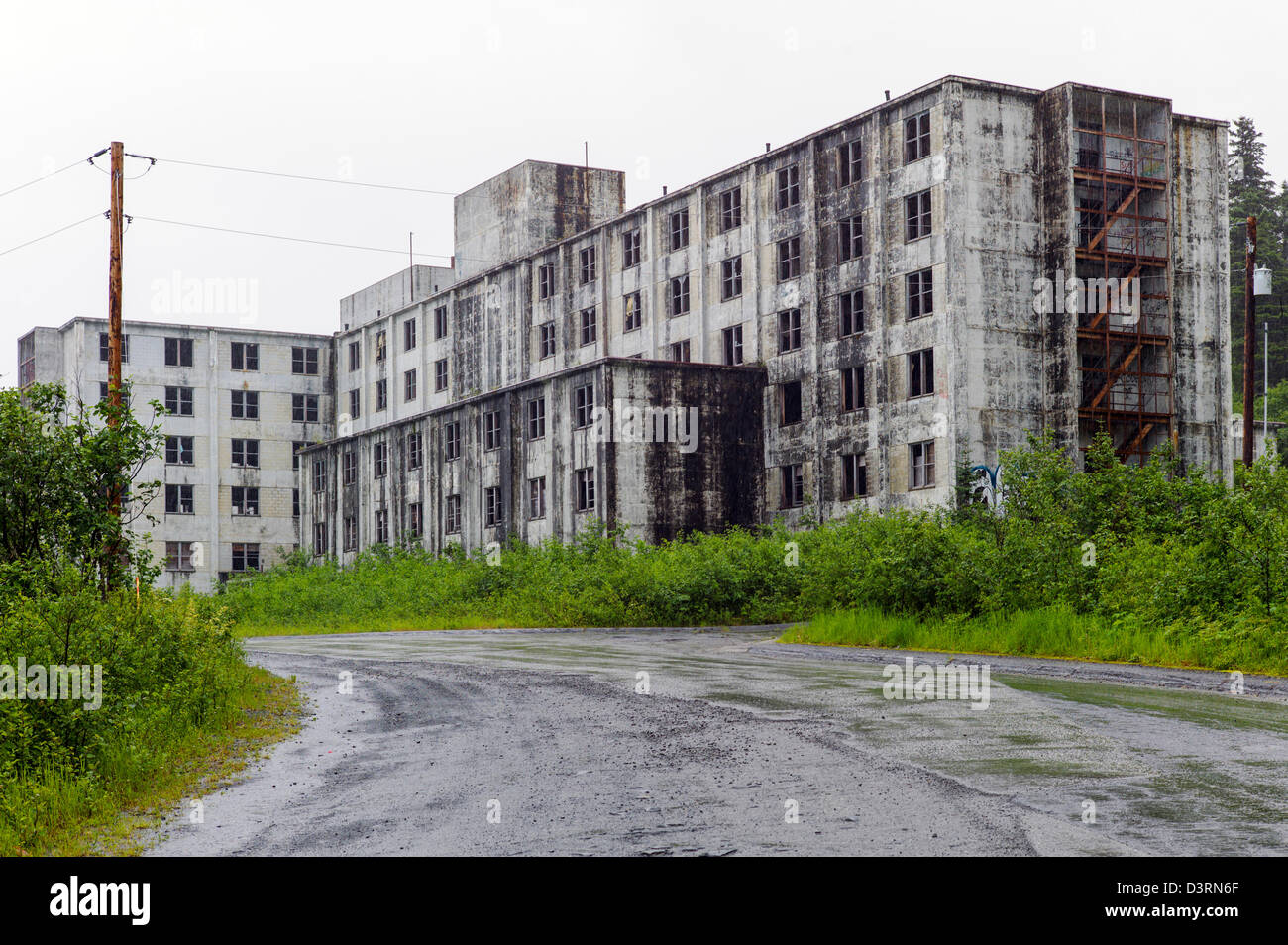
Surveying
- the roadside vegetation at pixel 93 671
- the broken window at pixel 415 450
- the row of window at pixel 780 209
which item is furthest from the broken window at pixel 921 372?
the roadside vegetation at pixel 93 671

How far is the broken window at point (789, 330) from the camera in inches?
1988

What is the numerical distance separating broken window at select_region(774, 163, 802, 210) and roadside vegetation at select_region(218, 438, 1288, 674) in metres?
13.0

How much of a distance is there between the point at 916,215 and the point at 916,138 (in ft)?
8.02

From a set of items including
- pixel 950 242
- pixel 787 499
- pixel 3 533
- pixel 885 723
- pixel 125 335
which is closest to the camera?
pixel 885 723

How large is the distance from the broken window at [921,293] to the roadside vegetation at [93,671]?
29005 mm

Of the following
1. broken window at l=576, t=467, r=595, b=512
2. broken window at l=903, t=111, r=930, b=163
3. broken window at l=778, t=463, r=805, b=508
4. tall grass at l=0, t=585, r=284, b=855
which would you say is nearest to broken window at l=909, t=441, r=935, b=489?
broken window at l=778, t=463, r=805, b=508

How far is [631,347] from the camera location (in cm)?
5831

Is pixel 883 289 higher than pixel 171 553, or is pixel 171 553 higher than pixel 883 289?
pixel 883 289

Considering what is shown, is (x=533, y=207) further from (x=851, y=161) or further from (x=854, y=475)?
(x=854, y=475)

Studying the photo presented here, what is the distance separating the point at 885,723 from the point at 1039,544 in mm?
13202

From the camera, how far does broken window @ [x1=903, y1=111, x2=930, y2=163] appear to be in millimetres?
45438

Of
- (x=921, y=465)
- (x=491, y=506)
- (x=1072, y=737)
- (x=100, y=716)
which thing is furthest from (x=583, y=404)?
(x=100, y=716)
